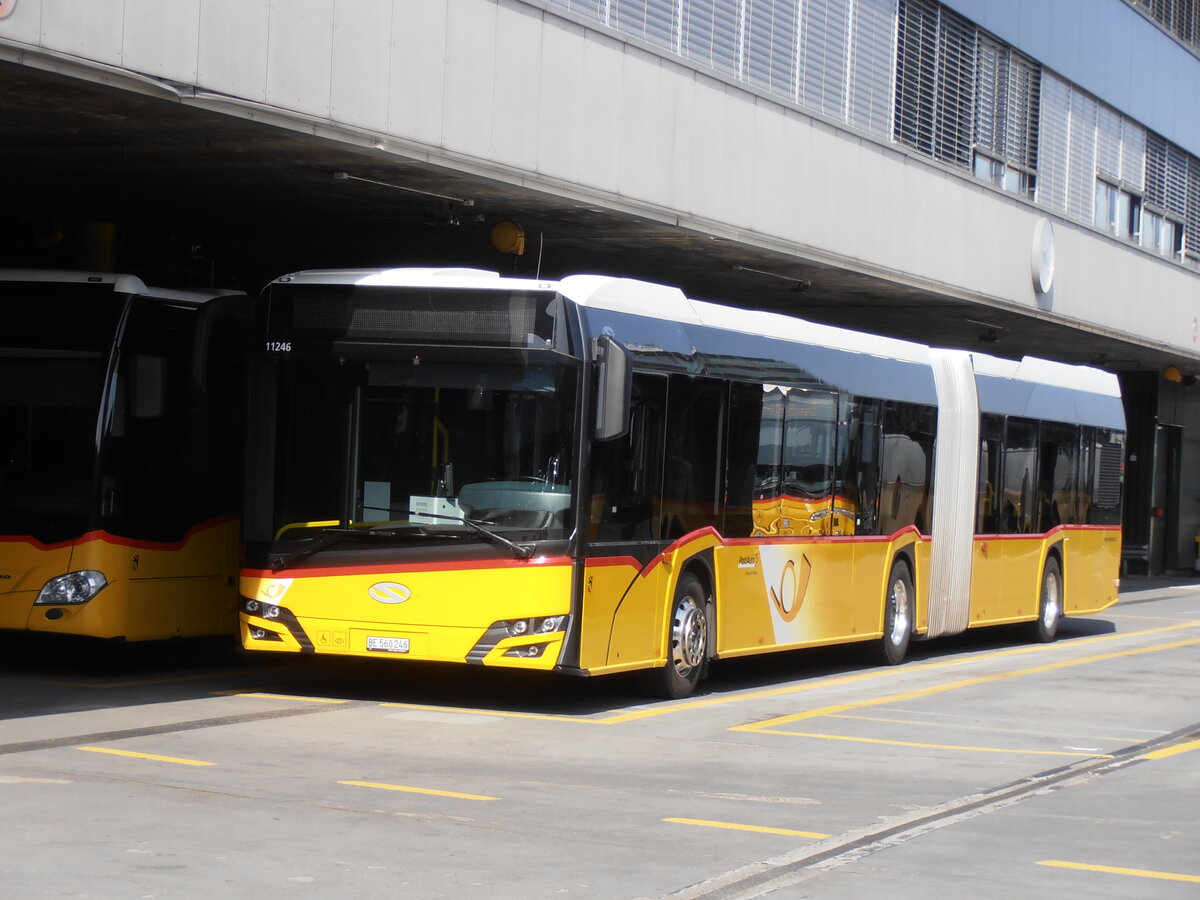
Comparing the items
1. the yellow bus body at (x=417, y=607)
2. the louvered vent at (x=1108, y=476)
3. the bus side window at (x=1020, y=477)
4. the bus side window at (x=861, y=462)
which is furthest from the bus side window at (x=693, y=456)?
the louvered vent at (x=1108, y=476)

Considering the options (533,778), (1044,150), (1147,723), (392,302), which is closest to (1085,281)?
(1044,150)

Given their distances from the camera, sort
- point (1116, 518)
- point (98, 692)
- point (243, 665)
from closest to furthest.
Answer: point (98, 692)
point (243, 665)
point (1116, 518)

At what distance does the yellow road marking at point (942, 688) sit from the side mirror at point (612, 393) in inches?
86.8

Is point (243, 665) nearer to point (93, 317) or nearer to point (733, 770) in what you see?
point (93, 317)

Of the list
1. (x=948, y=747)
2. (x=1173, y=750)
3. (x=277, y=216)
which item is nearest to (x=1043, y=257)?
(x=277, y=216)

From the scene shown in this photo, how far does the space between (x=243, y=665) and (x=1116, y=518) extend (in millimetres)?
13237

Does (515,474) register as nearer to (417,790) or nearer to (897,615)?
(417,790)

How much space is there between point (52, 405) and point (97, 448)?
510mm

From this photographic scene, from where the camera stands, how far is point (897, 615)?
17875 mm

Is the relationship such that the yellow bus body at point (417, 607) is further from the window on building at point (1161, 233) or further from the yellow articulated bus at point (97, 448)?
the window on building at point (1161, 233)

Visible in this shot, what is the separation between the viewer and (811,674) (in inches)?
658

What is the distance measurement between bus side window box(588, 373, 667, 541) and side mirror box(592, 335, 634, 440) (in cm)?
34

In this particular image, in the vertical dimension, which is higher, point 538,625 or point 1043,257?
point 1043,257

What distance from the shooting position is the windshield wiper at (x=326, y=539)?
12.4 metres
